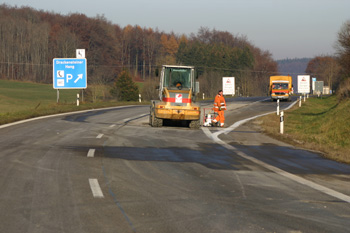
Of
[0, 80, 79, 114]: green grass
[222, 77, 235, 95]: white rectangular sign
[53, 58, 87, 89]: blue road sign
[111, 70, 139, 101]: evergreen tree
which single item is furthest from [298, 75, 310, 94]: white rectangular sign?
[0, 80, 79, 114]: green grass

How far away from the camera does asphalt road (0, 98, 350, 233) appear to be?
20.2ft

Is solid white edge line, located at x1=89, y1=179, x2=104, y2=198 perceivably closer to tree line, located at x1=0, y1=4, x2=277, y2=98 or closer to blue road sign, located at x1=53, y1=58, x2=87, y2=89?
blue road sign, located at x1=53, y1=58, x2=87, y2=89

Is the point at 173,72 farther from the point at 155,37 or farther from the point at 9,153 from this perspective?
the point at 155,37

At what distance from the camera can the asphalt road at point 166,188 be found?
20.2 feet

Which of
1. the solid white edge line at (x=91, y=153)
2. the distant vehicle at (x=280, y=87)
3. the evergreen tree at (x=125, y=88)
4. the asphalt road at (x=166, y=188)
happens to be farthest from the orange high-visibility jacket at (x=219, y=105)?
the evergreen tree at (x=125, y=88)

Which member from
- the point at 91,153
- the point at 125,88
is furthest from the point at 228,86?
the point at 91,153

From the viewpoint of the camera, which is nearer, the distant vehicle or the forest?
the distant vehicle

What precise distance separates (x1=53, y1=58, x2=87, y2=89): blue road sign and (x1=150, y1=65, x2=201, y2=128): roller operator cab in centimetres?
1662

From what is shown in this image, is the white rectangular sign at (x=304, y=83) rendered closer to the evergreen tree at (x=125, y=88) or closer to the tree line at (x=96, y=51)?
the evergreen tree at (x=125, y=88)

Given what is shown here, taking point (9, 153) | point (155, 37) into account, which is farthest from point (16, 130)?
point (155, 37)

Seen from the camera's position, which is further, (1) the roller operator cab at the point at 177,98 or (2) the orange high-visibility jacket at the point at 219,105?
(2) the orange high-visibility jacket at the point at 219,105

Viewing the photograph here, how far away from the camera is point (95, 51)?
391 ft

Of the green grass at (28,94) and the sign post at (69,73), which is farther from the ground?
the sign post at (69,73)

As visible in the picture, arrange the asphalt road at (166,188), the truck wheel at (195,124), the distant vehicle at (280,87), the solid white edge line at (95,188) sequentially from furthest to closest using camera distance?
1. the distant vehicle at (280,87)
2. the truck wheel at (195,124)
3. the solid white edge line at (95,188)
4. the asphalt road at (166,188)
